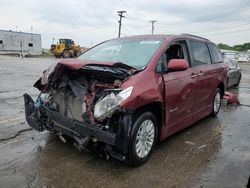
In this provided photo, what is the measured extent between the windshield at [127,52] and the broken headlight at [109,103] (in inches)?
29.5

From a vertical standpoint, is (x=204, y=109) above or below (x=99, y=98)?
below

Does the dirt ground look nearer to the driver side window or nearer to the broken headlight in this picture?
the broken headlight

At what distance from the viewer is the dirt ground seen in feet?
12.4

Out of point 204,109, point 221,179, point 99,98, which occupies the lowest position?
point 221,179

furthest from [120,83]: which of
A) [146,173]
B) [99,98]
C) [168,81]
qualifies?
[146,173]

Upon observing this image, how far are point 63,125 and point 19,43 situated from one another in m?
57.6

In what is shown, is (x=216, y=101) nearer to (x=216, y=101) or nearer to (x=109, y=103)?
(x=216, y=101)

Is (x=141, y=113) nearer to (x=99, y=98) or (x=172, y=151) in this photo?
(x=99, y=98)

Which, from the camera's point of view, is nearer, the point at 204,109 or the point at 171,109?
the point at 171,109

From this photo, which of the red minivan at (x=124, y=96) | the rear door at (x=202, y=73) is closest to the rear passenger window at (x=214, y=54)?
the rear door at (x=202, y=73)

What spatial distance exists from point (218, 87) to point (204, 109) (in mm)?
1153

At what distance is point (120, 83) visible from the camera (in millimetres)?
4004

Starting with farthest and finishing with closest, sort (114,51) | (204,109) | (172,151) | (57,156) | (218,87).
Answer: (218,87), (204,109), (114,51), (172,151), (57,156)

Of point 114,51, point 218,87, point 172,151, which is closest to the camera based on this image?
point 172,151
